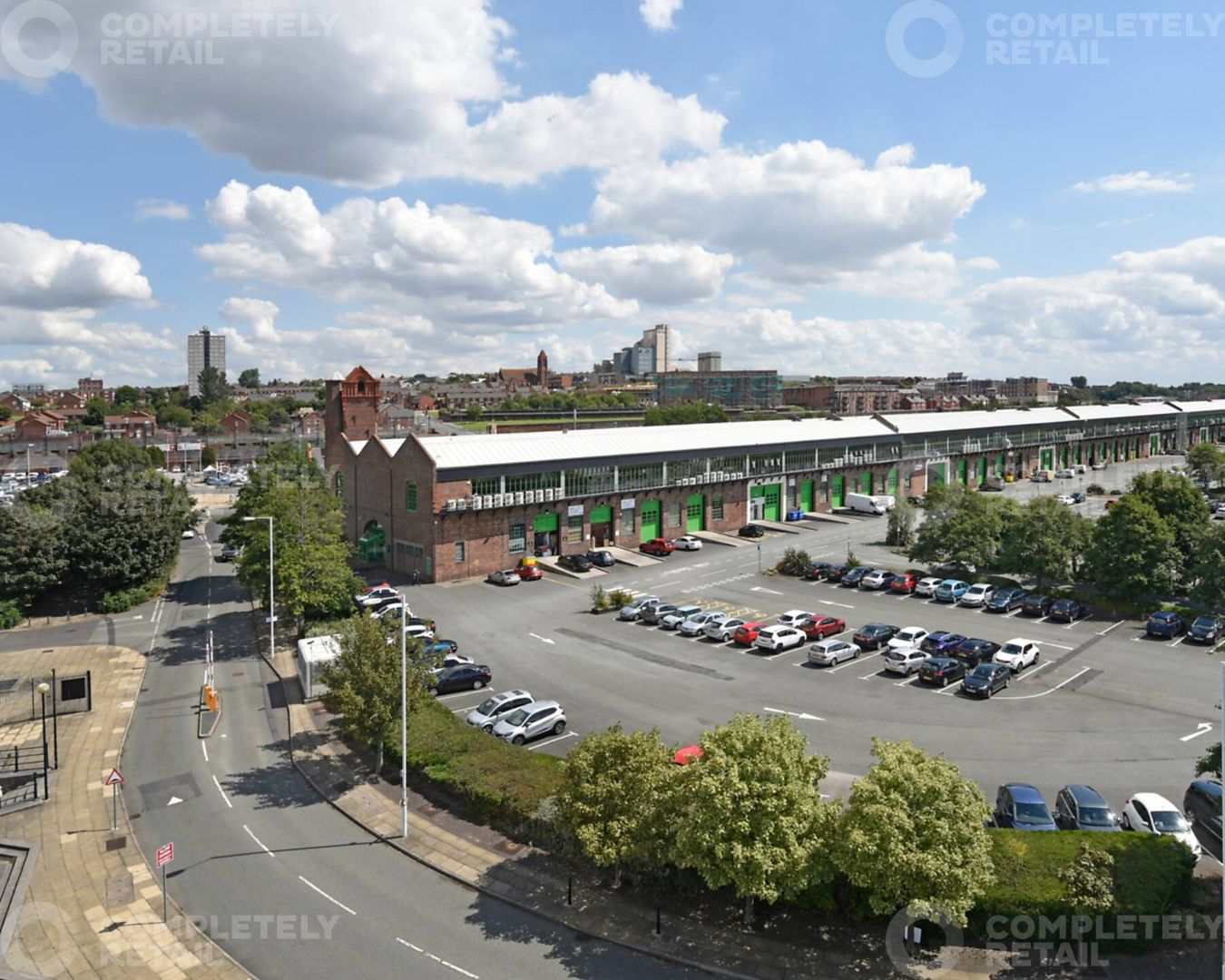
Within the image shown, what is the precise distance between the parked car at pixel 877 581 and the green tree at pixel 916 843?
114 ft

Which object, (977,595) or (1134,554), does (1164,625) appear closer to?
(1134,554)

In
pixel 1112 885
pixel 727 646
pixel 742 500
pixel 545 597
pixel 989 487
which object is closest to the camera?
pixel 1112 885

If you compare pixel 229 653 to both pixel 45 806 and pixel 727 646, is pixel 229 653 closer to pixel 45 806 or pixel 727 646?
pixel 45 806

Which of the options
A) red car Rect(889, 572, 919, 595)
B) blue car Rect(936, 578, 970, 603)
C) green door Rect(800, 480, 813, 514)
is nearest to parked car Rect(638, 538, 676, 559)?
red car Rect(889, 572, 919, 595)

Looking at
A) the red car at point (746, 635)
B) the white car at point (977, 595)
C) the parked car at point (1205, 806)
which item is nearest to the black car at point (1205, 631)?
the white car at point (977, 595)

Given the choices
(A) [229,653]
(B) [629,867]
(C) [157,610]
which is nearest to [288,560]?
(A) [229,653]

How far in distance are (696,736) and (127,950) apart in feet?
57.1

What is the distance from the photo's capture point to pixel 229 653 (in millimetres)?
40469

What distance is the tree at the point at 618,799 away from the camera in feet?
58.3

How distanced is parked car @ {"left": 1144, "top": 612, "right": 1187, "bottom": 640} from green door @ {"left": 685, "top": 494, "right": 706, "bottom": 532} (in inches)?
1371

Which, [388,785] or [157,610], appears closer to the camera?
[388,785]

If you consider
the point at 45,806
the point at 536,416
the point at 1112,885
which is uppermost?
the point at 536,416

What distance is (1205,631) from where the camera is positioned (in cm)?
3931

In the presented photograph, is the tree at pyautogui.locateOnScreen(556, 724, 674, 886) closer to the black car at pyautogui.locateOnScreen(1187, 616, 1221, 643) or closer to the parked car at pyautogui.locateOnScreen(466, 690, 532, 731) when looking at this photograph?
the parked car at pyautogui.locateOnScreen(466, 690, 532, 731)
